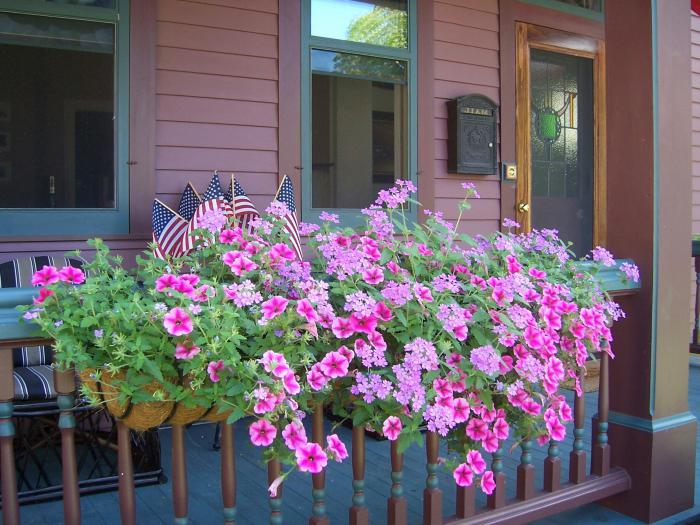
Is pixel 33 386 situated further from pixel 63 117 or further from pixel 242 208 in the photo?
pixel 63 117

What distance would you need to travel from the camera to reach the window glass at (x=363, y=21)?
12.3 ft

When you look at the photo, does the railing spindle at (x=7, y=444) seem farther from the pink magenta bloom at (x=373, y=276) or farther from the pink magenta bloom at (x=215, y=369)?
the pink magenta bloom at (x=373, y=276)

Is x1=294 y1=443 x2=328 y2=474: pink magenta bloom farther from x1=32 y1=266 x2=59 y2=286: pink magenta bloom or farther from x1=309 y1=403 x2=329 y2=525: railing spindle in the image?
x1=32 y1=266 x2=59 y2=286: pink magenta bloom

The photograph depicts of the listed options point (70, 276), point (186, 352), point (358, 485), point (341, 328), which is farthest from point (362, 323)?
point (70, 276)

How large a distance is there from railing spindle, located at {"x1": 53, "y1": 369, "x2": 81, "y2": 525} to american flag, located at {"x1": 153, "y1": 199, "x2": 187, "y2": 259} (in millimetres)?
1615

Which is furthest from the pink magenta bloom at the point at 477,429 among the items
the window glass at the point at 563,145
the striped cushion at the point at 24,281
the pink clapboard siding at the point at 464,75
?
the window glass at the point at 563,145

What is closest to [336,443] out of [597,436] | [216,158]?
[597,436]

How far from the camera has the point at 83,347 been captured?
124cm

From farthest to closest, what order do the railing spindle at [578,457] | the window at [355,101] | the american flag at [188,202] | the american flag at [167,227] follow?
the window at [355,101] < the american flag at [188,202] < the american flag at [167,227] < the railing spindle at [578,457]

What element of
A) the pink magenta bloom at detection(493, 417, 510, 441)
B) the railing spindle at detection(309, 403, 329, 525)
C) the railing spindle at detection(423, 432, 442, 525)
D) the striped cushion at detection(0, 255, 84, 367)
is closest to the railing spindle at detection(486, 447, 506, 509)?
the railing spindle at detection(423, 432, 442, 525)

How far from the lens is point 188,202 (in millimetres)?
3240

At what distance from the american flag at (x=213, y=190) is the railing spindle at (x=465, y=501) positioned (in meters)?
1.94

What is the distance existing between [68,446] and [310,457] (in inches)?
20.4

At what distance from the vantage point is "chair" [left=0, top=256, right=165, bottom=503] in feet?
7.72
